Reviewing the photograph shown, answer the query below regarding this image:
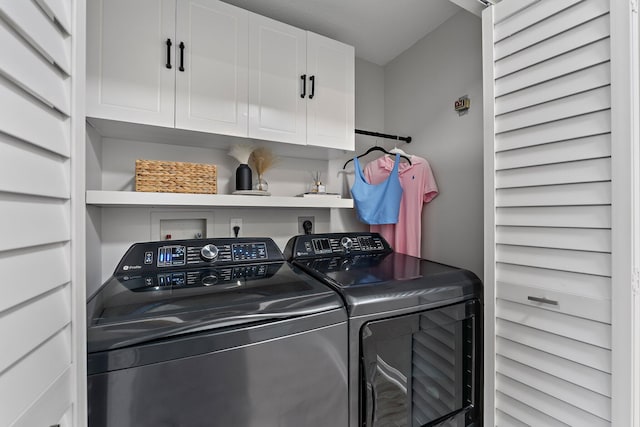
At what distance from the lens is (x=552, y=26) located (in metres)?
1.01

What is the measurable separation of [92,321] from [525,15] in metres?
1.82

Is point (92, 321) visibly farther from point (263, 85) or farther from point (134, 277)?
point (263, 85)

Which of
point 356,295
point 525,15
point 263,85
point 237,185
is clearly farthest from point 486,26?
point 237,185

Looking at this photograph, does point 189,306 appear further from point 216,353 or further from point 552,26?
point 552,26

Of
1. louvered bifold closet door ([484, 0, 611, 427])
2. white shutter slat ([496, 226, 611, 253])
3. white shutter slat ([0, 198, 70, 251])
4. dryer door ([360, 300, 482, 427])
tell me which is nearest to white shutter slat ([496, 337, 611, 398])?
louvered bifold closet door ([484, 0, 611, 427])

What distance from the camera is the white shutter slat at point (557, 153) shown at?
916 mm

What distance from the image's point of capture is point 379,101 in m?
2.38

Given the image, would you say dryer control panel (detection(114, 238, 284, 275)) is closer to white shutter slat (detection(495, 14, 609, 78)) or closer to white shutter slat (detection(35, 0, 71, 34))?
white shutter slat (detection(35, 0, 71, 34))

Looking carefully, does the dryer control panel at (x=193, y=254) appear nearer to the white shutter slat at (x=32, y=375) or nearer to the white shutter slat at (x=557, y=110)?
the white shutter slat at (x=32, y=375)

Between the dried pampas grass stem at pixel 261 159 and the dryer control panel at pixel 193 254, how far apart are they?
0.49 meters

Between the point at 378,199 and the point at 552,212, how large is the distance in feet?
3.29

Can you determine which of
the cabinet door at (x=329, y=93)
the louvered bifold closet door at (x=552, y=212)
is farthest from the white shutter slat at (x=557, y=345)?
the cabinet door at (x=329, y=93)

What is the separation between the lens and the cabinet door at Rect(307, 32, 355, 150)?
1710mm

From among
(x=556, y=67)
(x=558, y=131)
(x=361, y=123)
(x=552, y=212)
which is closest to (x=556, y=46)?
(x=556, y=67)
